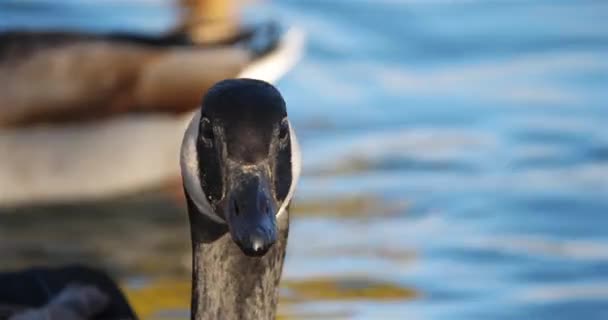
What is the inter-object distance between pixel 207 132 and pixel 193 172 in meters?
0.15

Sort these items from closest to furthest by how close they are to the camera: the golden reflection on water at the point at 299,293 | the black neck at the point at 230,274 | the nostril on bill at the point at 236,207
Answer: the nostril on bill at the point at 236,207
the black neck at the point at 230,274
the golden reflection on water at the point at 299,293

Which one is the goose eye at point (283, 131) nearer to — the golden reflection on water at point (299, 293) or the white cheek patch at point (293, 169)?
the white cheek patch at point (293, 169)

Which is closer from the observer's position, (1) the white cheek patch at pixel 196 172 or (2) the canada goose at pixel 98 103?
(1) the white cheek patch at pixel 196 172

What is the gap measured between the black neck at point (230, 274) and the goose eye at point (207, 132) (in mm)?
369

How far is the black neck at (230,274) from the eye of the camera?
634 centimetres

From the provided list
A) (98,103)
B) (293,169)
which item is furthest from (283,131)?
(98,103)

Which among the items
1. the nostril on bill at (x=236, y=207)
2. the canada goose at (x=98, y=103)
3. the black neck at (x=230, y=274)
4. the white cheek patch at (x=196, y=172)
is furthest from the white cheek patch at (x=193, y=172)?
the canada goose at (x=98, y=103)

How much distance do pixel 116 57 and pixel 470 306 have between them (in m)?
2.75

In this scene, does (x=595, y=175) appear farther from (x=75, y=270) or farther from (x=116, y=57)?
(x=75, y=270)

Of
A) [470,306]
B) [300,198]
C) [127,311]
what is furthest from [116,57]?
[127,311]

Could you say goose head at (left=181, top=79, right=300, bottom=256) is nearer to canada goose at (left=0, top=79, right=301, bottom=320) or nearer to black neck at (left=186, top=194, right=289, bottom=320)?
canada goose at (left=0, top=79, right=301, bottom=320)

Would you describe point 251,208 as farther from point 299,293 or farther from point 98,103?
point 98,103

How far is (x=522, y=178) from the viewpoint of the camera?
10891 millimetres

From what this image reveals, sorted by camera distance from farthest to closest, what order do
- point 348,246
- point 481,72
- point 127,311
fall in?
point 481,72 < point 348,246 < point 127,311
